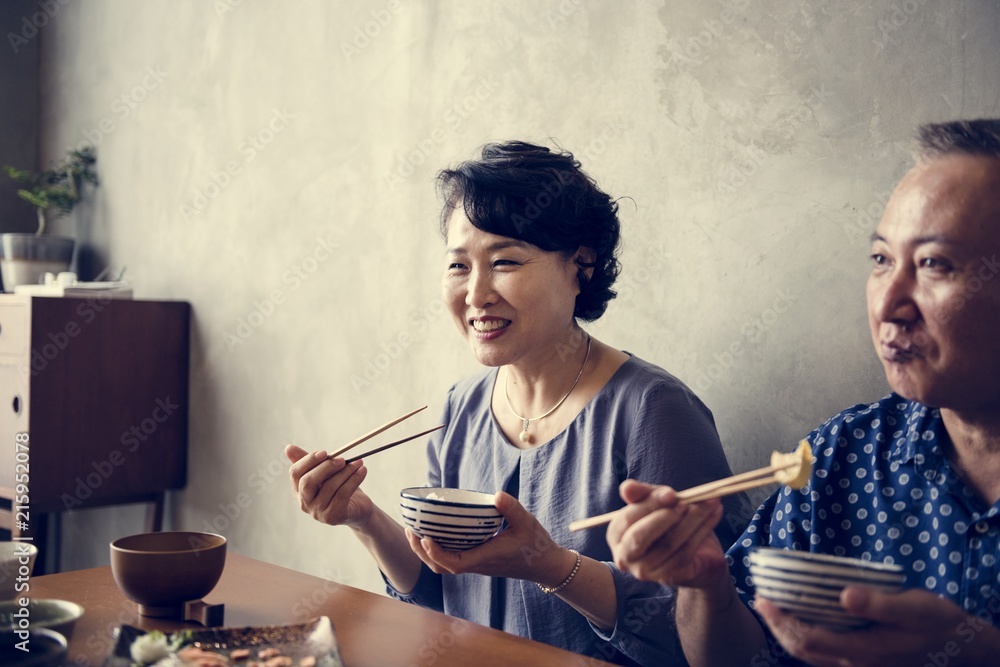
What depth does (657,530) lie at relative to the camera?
1.09 meters

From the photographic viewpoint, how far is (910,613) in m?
0.92

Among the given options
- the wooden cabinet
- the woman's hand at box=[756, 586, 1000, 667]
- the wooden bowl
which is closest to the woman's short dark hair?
the wooden bowl

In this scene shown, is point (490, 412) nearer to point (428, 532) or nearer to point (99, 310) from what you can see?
point (428, 532)

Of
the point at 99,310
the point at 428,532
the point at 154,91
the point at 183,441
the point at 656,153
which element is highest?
the point at 154,91

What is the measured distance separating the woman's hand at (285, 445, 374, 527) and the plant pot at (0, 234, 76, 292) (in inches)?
102

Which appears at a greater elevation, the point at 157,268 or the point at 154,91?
the point at 154,91

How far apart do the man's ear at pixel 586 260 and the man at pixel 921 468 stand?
0.72 m

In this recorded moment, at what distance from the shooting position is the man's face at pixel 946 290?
45.4 inches

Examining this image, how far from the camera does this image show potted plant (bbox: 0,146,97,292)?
362 centimetres

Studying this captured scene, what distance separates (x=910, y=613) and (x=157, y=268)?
3348 millimetres

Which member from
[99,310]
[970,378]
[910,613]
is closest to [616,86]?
[970,378]

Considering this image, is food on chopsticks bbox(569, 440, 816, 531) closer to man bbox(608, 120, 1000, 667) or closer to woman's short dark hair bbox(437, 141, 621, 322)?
man bbox(608, 120, 1000, 667)

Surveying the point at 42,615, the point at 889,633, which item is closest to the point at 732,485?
the point at 889,633

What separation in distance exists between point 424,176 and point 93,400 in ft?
5.21
